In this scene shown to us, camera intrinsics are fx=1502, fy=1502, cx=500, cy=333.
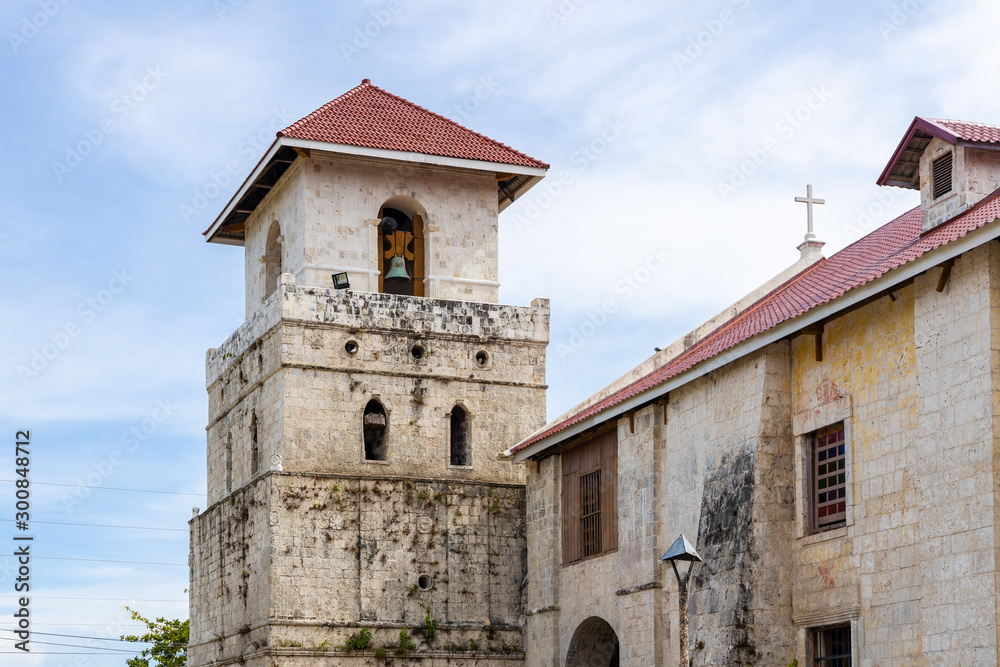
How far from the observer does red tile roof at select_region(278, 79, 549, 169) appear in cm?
2984

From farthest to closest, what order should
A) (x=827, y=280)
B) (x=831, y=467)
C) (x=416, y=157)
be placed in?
1. (x=416, y=157)
2. (x=827, y=280)
3. (x=831, y=467)

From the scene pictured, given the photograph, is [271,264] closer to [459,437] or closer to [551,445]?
[459,437]

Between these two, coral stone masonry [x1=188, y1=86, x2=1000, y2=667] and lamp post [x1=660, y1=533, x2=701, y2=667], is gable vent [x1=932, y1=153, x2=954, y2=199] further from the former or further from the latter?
lamp post [x1=660, y1=533, x2=701, y2=667]

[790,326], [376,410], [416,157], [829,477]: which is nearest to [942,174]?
[790,326]

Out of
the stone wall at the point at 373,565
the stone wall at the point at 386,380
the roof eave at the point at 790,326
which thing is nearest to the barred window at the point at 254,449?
the stone wall at the point at 386,380

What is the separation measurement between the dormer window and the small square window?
6036 millimetres

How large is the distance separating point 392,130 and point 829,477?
45.3 ft

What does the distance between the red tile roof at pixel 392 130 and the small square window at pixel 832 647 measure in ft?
45.3

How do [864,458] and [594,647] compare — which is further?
[594,647]

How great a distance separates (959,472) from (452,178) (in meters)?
15.9

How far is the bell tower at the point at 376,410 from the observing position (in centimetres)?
2839

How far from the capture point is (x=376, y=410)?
97.5 ft

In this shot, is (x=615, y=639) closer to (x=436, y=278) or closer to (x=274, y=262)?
(x=436, y=278)

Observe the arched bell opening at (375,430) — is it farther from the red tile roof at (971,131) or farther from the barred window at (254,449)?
the red tile roof at (971,131)
